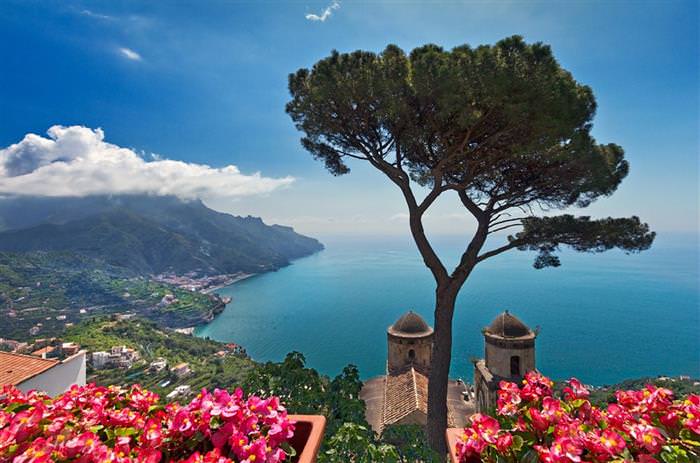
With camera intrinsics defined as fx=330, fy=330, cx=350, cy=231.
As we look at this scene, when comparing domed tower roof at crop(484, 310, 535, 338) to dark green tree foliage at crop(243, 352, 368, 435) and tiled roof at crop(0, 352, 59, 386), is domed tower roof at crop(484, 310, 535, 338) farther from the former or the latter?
tiled roof at crop(0, 352, 59, 386)

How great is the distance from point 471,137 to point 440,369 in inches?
173

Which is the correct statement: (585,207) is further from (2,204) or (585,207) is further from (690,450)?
(2,204)

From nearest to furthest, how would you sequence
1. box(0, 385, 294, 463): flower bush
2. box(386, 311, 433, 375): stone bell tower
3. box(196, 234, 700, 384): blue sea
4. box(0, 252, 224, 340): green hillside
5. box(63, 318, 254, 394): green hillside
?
box(0, 385, 294, 463): flower bush, box(386, 311, 433, 375): stone bell tower, box(63, 318, 254, 394): green hillside, box(196, 234, 700, 384): blue sea, box(0, 252, 224, 340): green hillside

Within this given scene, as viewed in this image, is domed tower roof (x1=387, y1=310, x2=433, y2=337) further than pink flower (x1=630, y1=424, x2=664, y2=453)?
Yes

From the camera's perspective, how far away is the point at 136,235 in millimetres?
123188

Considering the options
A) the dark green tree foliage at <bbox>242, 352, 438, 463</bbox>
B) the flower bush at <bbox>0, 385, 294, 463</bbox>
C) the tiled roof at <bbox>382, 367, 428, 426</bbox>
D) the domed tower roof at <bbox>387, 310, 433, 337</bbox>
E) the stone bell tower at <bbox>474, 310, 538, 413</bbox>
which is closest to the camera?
the flower bush at <bbox>0, 385, 294, 463</bbox>

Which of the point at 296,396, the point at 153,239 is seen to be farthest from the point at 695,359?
the point at 153,239

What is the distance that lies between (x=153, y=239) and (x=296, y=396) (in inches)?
5553

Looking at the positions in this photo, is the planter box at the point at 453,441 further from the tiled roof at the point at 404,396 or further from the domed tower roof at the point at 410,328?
the domed tower roof at the point at 410,328

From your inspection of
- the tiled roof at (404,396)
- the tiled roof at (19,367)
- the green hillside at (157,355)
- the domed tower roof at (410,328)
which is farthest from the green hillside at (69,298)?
the tiled roof at (404,396)

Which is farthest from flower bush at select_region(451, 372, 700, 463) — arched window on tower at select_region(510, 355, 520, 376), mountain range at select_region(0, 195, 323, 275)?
mountain range at select_region(0, 195, 323, 275)

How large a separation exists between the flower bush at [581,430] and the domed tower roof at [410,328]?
13.4 meters

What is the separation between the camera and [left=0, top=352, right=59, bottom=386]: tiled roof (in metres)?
6.83

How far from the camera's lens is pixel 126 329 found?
46.5m
